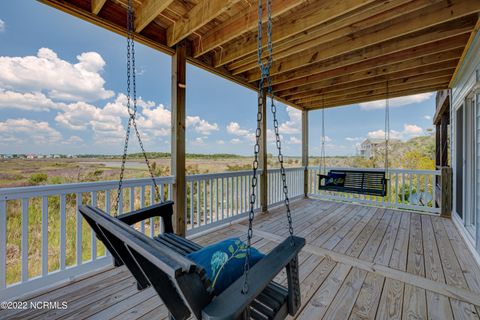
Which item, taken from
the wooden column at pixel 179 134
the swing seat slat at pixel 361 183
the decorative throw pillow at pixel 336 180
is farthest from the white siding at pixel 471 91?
the wooden column at pixel 179 134

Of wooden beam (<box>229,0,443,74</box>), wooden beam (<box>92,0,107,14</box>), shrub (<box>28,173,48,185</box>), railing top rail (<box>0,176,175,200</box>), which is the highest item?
wooden beam (<box>229,0,443,74</box>)

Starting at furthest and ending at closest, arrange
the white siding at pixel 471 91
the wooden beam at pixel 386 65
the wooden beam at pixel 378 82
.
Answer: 1. the wooden beam at pixel 378 82
2. the wooden beam at pixel 386 65
3. the white siding at pixel 471 91

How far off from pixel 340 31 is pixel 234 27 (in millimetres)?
1277

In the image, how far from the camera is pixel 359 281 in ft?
6.32

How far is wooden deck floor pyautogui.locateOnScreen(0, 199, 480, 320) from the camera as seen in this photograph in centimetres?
156

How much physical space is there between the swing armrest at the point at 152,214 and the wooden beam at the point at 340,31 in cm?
248

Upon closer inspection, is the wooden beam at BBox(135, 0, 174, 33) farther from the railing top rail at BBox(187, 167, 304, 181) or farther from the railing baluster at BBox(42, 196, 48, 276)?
the railing baluster at BBox(42, 196, 48, 276)

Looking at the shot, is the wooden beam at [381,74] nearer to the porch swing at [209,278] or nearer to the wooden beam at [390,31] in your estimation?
the wooden beam at [390,31]

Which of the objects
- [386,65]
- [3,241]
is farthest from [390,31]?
[3,241]

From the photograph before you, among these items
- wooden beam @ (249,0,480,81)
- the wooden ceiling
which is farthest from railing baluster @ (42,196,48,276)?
wooden beam @ (249,0,480,81)

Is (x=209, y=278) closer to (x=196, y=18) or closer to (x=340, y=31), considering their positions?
(x=196, y=18)

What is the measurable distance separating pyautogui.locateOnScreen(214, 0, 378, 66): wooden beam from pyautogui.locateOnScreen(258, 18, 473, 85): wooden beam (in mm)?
913

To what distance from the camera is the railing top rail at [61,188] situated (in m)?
1.65

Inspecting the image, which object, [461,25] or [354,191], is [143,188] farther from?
[461,25]
